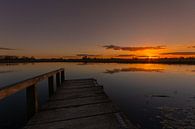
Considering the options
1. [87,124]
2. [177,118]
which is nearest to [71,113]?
[87,124]

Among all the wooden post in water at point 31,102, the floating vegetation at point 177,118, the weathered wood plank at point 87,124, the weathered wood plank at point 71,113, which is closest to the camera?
the weathered wood plank at point 87,124

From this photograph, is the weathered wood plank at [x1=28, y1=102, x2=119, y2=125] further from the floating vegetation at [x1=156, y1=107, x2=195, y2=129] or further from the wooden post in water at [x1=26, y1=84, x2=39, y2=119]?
the floating vegetation at [x1=156, y1=107, x2=195, y2=129]

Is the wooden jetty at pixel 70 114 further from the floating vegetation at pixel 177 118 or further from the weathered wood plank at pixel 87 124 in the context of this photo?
the floating vegetation at pixel 177 118

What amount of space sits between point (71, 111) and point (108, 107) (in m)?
1.19

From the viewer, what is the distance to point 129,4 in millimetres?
19750

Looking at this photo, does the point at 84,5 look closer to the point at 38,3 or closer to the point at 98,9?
the point at 98,9

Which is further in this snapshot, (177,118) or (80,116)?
(177,118)

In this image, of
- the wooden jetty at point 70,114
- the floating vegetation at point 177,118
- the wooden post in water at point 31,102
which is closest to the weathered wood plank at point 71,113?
the wooden jetty at point 70,114

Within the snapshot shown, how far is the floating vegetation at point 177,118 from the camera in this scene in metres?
7.02

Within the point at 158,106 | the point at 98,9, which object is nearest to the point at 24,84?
the point at 158,106

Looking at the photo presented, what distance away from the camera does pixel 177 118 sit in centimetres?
783

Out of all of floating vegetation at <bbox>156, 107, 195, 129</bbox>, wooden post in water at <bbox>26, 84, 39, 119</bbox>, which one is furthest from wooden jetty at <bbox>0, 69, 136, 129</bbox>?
floating vegetation at <bbox>156, 107, 195, 129</bbox>

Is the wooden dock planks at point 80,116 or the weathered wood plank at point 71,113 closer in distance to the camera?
the wooden dock planks at point 80,116

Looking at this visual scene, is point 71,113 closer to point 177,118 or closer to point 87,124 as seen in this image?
point 87,124
